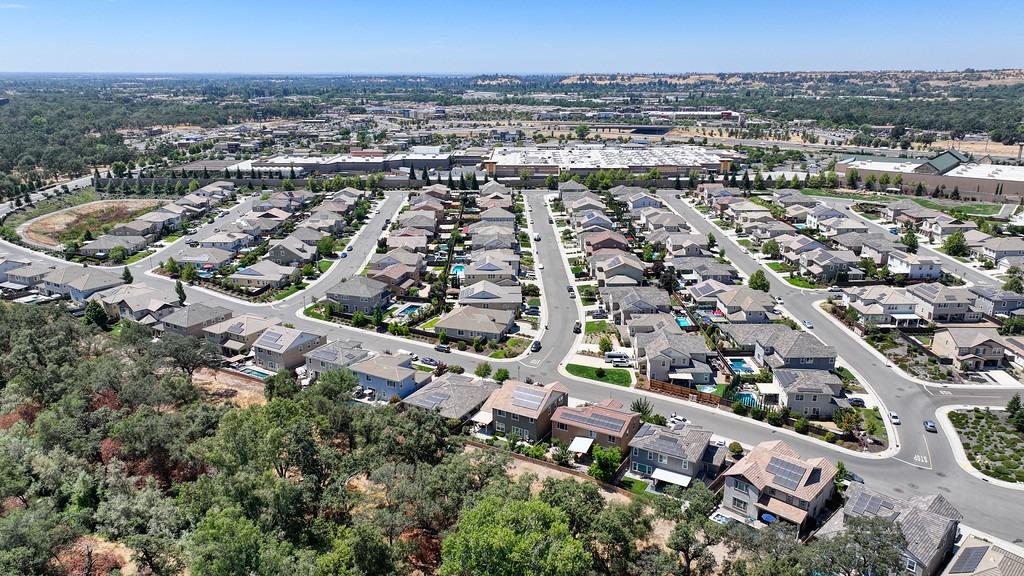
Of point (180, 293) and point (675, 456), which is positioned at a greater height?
point (180, 293)

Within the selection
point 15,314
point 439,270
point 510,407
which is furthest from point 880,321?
point 15,314

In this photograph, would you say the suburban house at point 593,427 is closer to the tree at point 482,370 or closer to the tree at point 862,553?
the tree at point 482,370

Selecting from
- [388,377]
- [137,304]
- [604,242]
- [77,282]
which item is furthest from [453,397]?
[77,282]

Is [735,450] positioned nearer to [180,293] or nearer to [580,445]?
[580,445]

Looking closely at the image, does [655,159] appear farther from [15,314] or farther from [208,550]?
[208,550]

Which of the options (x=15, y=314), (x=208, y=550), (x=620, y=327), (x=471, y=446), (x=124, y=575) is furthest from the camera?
(x=620, y=327)
